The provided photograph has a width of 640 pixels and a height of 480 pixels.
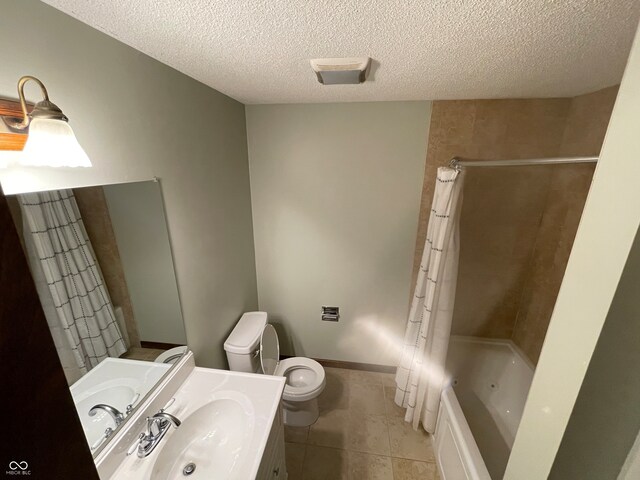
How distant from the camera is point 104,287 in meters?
1.02

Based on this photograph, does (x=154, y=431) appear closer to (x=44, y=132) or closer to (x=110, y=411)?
(x=110, y=411)

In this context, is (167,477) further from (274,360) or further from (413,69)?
(413,69)

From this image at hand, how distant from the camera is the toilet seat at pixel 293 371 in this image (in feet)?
6.21

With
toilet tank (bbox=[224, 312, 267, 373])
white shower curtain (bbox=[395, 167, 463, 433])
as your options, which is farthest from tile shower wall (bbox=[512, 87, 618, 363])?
toilet tank (bbox=[224, 312, 267, 373])

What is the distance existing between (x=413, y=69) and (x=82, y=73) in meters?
1.34

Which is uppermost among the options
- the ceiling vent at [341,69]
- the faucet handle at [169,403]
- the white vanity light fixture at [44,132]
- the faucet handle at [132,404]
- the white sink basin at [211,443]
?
the ceiling vent at [341,69]

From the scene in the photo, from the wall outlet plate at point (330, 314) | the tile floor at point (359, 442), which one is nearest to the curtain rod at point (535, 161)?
the wall outlet plate at point (330, 314)

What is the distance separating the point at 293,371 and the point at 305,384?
0.55 feet

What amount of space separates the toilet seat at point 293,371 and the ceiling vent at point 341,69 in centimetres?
171

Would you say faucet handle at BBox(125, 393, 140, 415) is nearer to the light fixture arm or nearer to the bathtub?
the light fixture arm

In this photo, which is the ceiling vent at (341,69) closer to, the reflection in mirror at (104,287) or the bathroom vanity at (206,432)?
the reflection in mirror at (104,287)

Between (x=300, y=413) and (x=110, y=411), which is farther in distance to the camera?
(x=300, y=413)

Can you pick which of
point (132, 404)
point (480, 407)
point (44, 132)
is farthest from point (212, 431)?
point (480, 407)

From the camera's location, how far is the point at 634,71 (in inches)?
21.0
